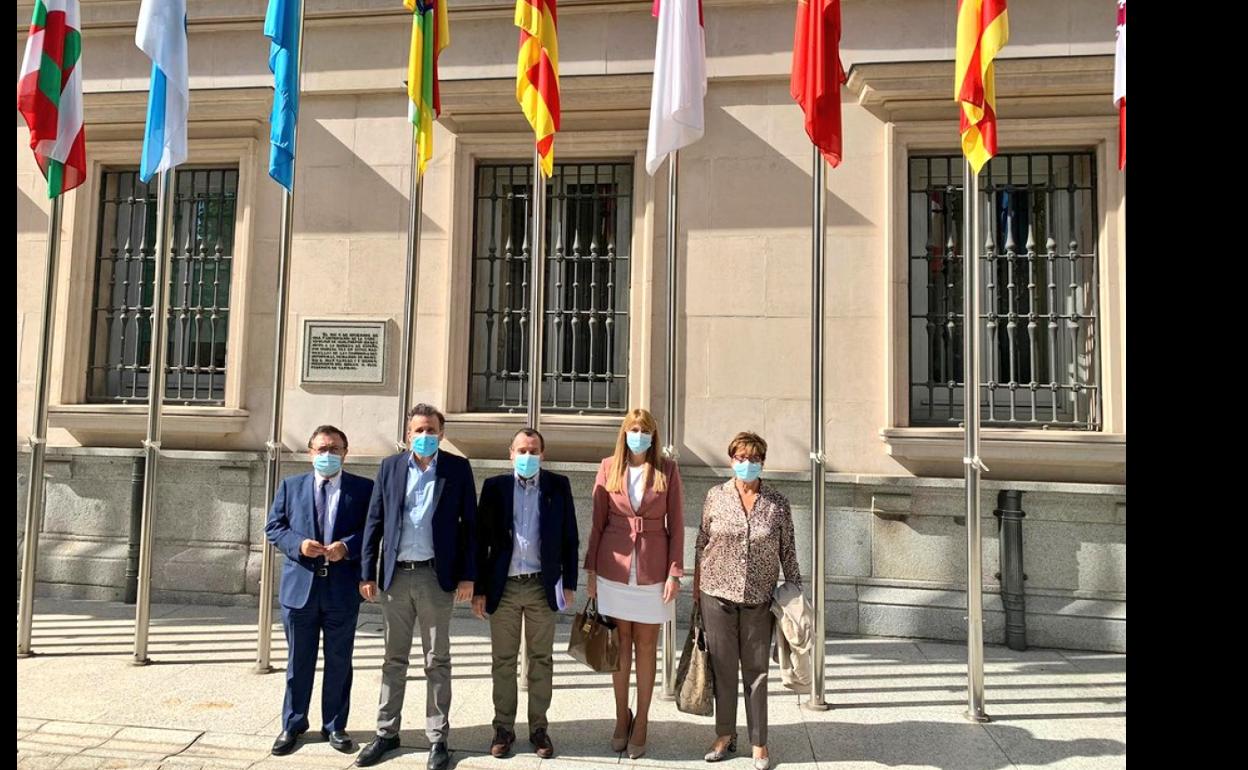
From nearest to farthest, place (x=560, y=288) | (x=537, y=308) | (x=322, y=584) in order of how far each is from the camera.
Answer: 1. (x=322, y=584)
2. (x=537, y=308)
3. (x=560, y=288)

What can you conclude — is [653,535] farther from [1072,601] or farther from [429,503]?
[1072,601]

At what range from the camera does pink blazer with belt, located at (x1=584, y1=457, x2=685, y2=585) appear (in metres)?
4.43

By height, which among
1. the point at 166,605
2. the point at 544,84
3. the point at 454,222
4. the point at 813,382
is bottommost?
the point at 166,605

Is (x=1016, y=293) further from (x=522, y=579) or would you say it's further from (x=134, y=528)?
(x=134, y=528)

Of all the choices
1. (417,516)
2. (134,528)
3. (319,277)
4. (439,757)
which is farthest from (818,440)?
(134,528)

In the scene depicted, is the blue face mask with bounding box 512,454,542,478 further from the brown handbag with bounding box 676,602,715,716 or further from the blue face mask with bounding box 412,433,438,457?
the brown handbag with bounding box 676,602,715,716

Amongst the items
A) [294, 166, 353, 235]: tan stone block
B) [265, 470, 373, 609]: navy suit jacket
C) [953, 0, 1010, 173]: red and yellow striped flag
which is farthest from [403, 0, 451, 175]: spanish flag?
[953, 0, 1010, 173]: red and yellow striped flag

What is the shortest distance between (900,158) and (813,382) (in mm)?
3096

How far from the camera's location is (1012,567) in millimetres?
6773

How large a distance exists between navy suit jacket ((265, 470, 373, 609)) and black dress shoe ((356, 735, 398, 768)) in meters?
0.80

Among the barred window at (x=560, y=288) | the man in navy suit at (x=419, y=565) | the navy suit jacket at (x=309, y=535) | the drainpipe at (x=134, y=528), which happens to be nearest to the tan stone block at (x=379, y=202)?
the barred window at (x=560, y=288)

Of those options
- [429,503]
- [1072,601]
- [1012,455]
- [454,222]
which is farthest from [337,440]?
[1072,601]

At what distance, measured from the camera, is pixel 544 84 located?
582 cm

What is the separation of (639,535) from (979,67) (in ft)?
12.8
